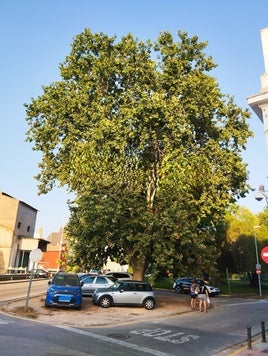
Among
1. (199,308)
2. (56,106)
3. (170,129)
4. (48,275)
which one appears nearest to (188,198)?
(170,129)

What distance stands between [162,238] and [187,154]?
6548mm

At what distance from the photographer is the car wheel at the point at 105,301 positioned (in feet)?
63.8

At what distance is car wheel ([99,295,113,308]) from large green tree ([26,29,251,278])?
3275 mm

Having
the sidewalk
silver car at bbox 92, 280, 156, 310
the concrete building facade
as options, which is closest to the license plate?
silver car at bbox 92, 280, 156, 310

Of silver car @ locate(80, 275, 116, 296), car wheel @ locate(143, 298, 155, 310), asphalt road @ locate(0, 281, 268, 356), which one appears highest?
silver car @ locate(80, 275, 116, 296)

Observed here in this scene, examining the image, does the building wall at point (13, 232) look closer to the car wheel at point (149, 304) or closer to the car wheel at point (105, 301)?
the car wheel at point (105, 301)

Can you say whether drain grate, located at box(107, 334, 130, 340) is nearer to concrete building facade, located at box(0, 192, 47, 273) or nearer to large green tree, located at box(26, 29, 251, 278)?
Answer: large green tree, located at box(26, 29, 251, 278)

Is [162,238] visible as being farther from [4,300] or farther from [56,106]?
[56,106]

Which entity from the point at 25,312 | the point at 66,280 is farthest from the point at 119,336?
the point at 66,280

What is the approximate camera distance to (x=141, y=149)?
2353 cm

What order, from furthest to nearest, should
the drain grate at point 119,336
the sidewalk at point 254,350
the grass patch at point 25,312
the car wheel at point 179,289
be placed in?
1. the car wheel at point 179,289
2. the grass patch at point 25,312
3. the drain grate at point 119,336
4. the sidewalk at point 254,350

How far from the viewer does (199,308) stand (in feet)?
73.7

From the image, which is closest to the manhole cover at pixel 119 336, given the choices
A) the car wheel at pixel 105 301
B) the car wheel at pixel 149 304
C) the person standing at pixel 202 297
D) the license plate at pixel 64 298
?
the license plate at pixel 64 298

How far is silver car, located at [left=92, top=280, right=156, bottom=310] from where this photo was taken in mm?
19562
